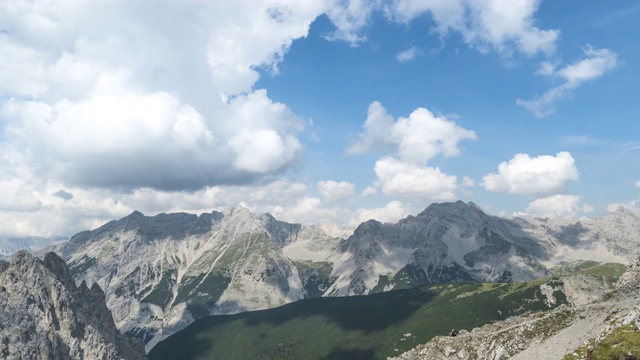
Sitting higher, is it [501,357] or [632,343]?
[632,343]

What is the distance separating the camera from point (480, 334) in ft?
383

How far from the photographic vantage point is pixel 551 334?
92.0 metres

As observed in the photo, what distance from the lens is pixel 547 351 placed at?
78562 mm

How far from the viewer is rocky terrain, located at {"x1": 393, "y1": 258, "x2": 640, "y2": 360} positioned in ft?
248

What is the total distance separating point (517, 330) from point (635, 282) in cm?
3383

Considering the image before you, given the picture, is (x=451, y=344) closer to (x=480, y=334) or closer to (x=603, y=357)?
(x=480, y=334)

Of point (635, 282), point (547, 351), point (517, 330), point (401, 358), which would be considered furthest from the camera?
point (401, 358)

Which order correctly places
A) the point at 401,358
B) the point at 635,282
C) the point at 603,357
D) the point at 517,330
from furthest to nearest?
1. the point at 401,358
2. the point at 635,282
3. the point at 517,330
4. the point at 603,357

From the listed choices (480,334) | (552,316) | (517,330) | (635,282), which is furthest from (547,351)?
(635,282)

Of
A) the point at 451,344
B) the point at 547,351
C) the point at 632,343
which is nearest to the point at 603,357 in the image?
the point at 632,343

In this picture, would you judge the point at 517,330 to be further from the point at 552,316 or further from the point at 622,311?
the point at 622,311

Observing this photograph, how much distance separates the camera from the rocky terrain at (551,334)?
75469 millimetres

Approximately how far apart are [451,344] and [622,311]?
1670 inches

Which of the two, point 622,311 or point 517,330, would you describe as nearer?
point 622,311
